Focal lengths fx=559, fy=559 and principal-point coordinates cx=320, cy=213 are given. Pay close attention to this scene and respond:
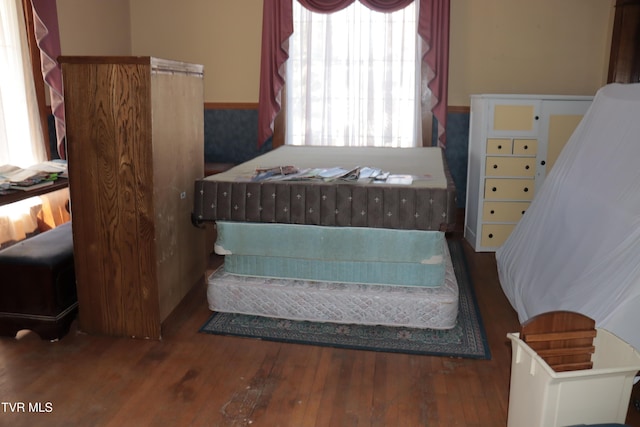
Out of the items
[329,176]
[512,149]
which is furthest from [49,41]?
[512,149]

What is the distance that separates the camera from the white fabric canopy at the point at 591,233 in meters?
2.27

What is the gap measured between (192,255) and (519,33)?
338cm

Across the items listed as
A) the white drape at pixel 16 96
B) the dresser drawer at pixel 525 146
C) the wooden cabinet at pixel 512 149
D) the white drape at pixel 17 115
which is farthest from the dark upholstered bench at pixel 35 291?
the dresser drawer at pixel 525 146

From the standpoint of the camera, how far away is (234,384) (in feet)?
7.73

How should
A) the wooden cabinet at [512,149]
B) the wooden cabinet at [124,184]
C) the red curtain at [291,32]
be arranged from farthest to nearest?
the red curtain at [291,32]
the wooden cabinet at [512,149]
the wooden cabinet at [124,184]

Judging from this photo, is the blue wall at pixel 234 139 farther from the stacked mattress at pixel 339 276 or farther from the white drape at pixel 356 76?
the stacked mattress at pixel 339 276

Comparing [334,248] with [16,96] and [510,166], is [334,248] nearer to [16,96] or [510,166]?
[510,166]

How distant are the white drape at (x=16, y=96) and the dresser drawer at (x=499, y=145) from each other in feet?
11.1

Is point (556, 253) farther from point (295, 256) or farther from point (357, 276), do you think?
point (295, 256)

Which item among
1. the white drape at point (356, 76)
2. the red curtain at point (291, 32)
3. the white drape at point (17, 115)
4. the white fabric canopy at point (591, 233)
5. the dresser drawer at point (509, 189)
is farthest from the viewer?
the white drape at point (356, 76)

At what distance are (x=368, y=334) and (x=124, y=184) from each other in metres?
1.39

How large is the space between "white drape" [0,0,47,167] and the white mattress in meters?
2.16

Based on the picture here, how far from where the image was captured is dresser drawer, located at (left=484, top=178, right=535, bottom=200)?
4168 mm

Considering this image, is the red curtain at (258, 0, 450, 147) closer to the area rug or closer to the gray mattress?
the gray mattress
